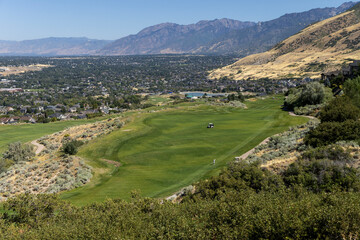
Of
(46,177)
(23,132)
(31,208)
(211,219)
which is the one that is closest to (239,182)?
(211,219)

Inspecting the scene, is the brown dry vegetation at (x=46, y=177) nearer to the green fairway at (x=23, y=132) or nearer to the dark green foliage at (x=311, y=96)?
the green fairway at (x=23, y=132)

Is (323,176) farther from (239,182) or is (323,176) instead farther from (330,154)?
(239,182)

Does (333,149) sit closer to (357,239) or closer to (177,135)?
(357,239)

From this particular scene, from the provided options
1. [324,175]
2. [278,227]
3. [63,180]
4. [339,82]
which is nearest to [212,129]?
[63,180]

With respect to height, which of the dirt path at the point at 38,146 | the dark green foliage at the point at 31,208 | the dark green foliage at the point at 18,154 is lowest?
the dirt path at the point at 38,146

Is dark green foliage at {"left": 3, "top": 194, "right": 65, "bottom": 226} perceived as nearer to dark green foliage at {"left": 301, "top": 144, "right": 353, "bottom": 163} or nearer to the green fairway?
dark green foliage at {"left": 301, "top": 144, "right": 353, "bottom": 163}

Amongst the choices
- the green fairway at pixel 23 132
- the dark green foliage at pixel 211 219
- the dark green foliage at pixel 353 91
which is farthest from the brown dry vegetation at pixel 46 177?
the dark green foliage at pixel 353 91
